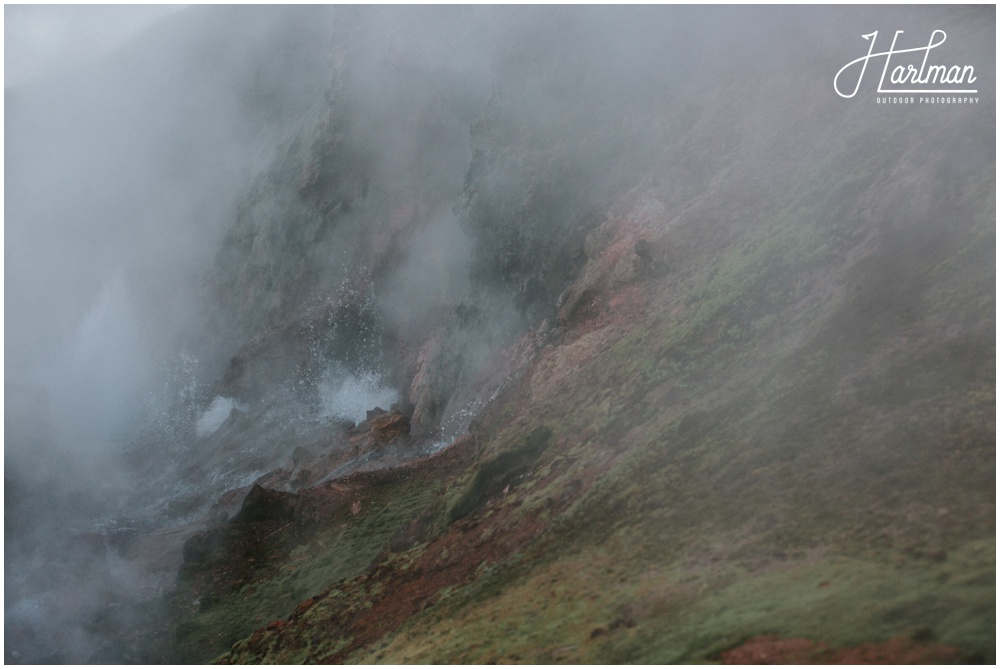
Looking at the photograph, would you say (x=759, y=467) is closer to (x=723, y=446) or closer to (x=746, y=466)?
(x=746, y=466)

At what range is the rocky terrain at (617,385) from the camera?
10.1m

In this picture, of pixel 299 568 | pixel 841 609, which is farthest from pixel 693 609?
pixel 299 568

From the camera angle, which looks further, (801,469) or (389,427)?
(389,427)

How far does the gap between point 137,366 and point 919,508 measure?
49104 mm

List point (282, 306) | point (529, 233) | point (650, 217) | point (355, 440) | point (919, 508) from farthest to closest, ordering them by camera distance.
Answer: point (282, 306) → point (529, 233) → point (355, 440) → point (650, 217) → point (919, 508)

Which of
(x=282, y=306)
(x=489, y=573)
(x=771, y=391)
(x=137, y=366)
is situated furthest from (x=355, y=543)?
(x=137, y=366)

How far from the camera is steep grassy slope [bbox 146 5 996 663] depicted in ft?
30.9

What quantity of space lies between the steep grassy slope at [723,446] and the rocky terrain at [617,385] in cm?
7

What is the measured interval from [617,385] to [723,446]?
4604 millimetres

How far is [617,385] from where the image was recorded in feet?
58.3

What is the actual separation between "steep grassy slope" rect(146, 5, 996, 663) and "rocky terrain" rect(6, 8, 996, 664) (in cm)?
7

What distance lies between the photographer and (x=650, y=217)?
2431cm

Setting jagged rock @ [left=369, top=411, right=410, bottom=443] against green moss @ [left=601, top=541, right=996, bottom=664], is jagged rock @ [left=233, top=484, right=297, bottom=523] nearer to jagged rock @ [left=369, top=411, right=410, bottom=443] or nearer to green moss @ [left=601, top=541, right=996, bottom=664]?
jagged rock @ [left=369, top=411, right=410, bottom=443]

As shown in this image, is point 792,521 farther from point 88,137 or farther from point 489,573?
point 88,137
